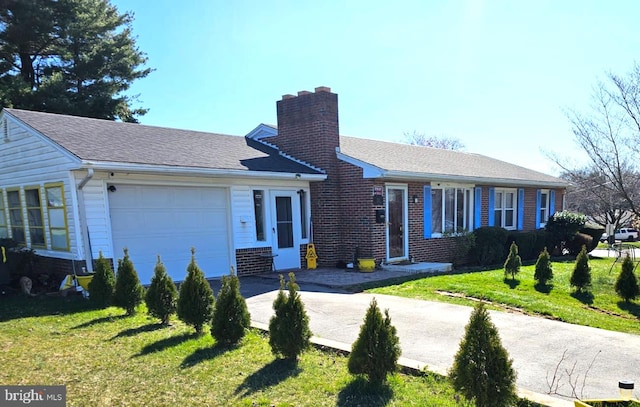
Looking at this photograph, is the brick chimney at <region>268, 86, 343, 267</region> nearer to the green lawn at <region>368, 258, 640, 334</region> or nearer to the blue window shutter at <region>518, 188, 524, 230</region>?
the green lawn at <region>368, 258, 640, 334</region>

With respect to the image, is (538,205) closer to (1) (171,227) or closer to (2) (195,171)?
(2) (195,171)

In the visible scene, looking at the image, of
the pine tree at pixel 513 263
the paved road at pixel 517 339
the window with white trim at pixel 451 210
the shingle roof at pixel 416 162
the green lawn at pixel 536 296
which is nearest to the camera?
the paved road at pixel 517 339

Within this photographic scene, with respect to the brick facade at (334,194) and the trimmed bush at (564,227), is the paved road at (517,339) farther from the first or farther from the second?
the trimmed bush at (564,227)

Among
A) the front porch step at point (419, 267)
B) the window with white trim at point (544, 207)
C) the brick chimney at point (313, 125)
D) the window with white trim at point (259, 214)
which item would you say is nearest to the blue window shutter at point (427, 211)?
the front porch step at point (419, 267)

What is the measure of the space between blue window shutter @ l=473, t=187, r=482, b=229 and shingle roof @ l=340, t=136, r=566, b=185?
599 millimetres

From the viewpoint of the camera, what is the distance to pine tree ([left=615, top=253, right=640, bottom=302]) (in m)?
8.27

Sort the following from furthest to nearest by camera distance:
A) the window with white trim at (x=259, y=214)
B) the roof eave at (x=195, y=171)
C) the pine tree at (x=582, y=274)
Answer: the window with white trim at (x=259, y=214) → the pine tree at (x=582, y=274) → the roof eave at (x=195, y=171)

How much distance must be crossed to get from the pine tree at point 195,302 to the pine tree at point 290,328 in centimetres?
142

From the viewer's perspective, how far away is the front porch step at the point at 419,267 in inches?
429

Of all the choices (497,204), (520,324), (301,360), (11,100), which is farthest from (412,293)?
(11,100)

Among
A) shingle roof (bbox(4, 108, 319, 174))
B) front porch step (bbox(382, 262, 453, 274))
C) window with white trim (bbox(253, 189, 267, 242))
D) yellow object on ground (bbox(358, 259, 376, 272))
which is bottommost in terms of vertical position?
front porch step (bbox(382, 262, 453, 274))

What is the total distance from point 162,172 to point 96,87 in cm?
1565

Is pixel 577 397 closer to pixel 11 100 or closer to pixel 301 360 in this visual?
pixel 301 360

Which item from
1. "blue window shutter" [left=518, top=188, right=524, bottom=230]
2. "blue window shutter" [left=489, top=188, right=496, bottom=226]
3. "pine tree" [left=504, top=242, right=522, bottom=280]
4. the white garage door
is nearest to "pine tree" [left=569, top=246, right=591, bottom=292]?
"pine tree" [left=504, top=242, right=522, bottom=280]
